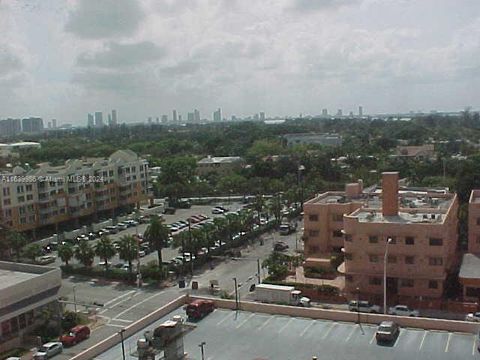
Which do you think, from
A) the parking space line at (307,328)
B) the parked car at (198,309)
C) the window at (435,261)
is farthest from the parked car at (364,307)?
the parked car at (198,309)

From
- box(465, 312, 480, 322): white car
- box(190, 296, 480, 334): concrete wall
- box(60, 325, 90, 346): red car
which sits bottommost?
box(60, 325, 90, 346): red car

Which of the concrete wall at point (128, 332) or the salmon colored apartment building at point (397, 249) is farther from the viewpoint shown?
the salmon colored apartment building at point (397, 249)

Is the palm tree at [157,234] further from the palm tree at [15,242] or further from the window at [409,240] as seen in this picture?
the window at [409,240]

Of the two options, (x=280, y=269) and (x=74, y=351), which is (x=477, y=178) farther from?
(x=74, y=351)

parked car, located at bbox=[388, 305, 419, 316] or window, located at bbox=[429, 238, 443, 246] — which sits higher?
window, located at bbox=[429, 238, 443, 246]

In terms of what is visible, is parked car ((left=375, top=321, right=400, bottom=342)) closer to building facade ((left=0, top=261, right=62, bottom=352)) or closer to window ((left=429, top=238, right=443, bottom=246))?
window ((left=429, top=238, right=443, bottom=246))

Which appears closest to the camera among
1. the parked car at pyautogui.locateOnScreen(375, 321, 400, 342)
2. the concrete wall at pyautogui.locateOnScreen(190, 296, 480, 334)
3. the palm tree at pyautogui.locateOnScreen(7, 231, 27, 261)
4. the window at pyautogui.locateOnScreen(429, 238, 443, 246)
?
the parked car at pyautogui.locateOnScreen(375, 321, 400, 342)

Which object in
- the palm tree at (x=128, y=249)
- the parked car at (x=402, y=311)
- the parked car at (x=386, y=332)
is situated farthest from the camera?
the palm tree at (x=128, y=249)

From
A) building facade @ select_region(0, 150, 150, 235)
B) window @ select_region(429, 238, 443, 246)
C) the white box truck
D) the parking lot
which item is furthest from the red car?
building facade @ select_region(0, 150, 150, 235)
